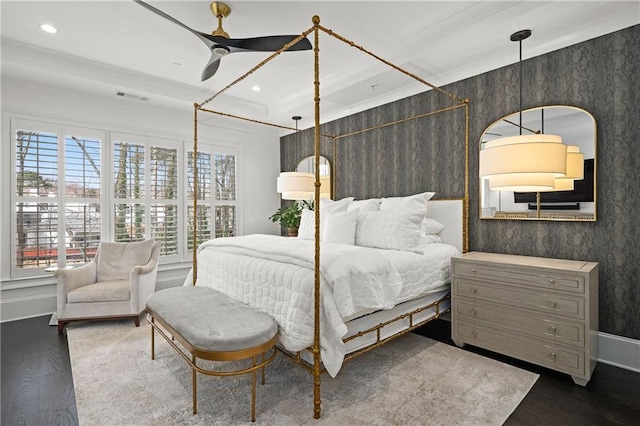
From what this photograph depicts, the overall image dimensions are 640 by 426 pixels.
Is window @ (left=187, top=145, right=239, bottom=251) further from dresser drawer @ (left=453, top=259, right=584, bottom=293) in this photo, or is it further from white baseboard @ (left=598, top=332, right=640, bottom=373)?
white baseboard @ (left=598, top=332, right=640, bottom=373)

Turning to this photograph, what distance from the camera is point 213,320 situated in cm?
221

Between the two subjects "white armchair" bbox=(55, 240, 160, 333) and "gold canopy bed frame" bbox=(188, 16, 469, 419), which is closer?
"gold canopy bed frame" bbox=(188, 16, 469, 419)

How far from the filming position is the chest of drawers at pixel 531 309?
2.39 metres

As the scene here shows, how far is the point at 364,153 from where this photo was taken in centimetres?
473

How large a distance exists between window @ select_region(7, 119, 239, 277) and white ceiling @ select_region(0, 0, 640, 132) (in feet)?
2.24

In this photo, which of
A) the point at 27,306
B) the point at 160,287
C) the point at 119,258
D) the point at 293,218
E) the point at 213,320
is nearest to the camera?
the point at 213,320

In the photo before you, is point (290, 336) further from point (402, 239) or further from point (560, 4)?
point (560, 4)

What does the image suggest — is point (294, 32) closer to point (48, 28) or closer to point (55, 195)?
point (48, 28)

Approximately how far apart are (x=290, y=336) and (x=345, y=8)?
256 cm

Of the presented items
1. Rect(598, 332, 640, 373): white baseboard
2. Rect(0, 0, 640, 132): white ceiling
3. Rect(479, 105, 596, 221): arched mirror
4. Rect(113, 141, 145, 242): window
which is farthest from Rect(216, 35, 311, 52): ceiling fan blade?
Rect(598, 332, 640, 373): white baseboard

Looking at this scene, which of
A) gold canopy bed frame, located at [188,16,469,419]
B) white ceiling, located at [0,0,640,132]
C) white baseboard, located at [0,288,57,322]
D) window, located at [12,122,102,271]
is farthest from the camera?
window, located at [12,122,102,271]

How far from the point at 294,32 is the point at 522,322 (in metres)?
3.13

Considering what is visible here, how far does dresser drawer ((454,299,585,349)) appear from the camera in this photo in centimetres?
241

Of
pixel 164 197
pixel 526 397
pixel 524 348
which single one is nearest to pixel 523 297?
pixel 524 348
